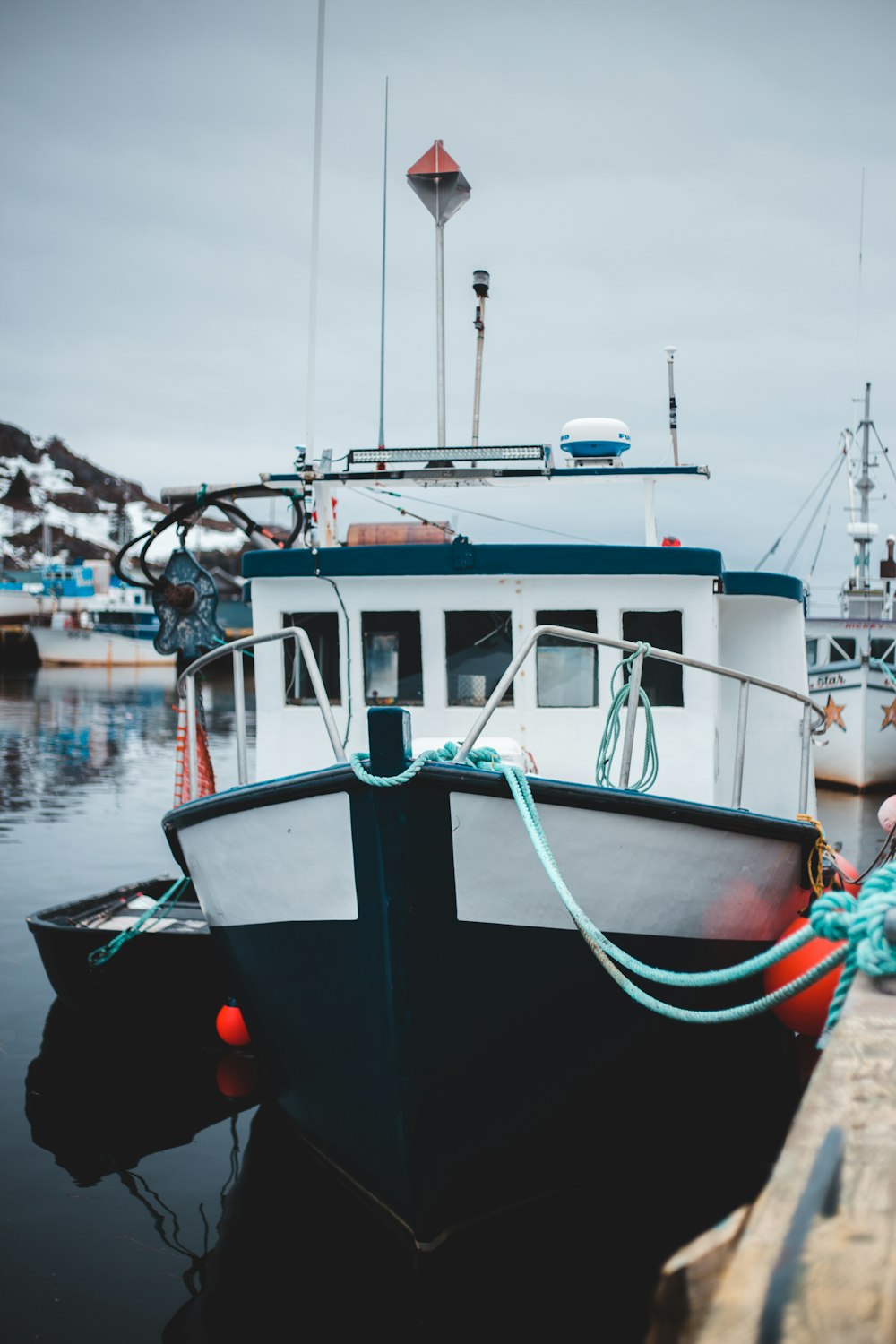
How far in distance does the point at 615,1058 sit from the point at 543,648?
274 cm

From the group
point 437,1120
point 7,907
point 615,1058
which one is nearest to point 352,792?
point 437,1120

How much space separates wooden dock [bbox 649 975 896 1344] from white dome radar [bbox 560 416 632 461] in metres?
6.08

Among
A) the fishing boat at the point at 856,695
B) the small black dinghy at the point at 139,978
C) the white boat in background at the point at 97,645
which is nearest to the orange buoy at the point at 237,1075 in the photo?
the small black dinghy at the point at 139,978

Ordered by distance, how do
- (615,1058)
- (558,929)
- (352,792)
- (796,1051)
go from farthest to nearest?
(796,1051) → (615,1058) → (558,929) → (352,792)

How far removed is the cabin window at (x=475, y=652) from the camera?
6.65 metres

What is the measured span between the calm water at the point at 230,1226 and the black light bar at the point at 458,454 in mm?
4193

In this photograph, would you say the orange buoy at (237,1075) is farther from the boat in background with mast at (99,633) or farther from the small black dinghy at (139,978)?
the boat in background with mast at (99,633)

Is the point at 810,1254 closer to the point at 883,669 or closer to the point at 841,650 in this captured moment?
the point at 883,669

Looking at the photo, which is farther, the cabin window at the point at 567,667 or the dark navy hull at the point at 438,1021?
the cabin window at the point at 567,667

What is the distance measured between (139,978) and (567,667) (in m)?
4.21

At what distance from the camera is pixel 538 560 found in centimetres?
648

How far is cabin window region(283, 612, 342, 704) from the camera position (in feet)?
22.4

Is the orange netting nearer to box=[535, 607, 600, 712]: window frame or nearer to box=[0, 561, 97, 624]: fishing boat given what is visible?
box=[535, 607, 600, 712]: window frame

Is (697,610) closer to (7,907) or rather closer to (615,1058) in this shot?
(615,1058)
